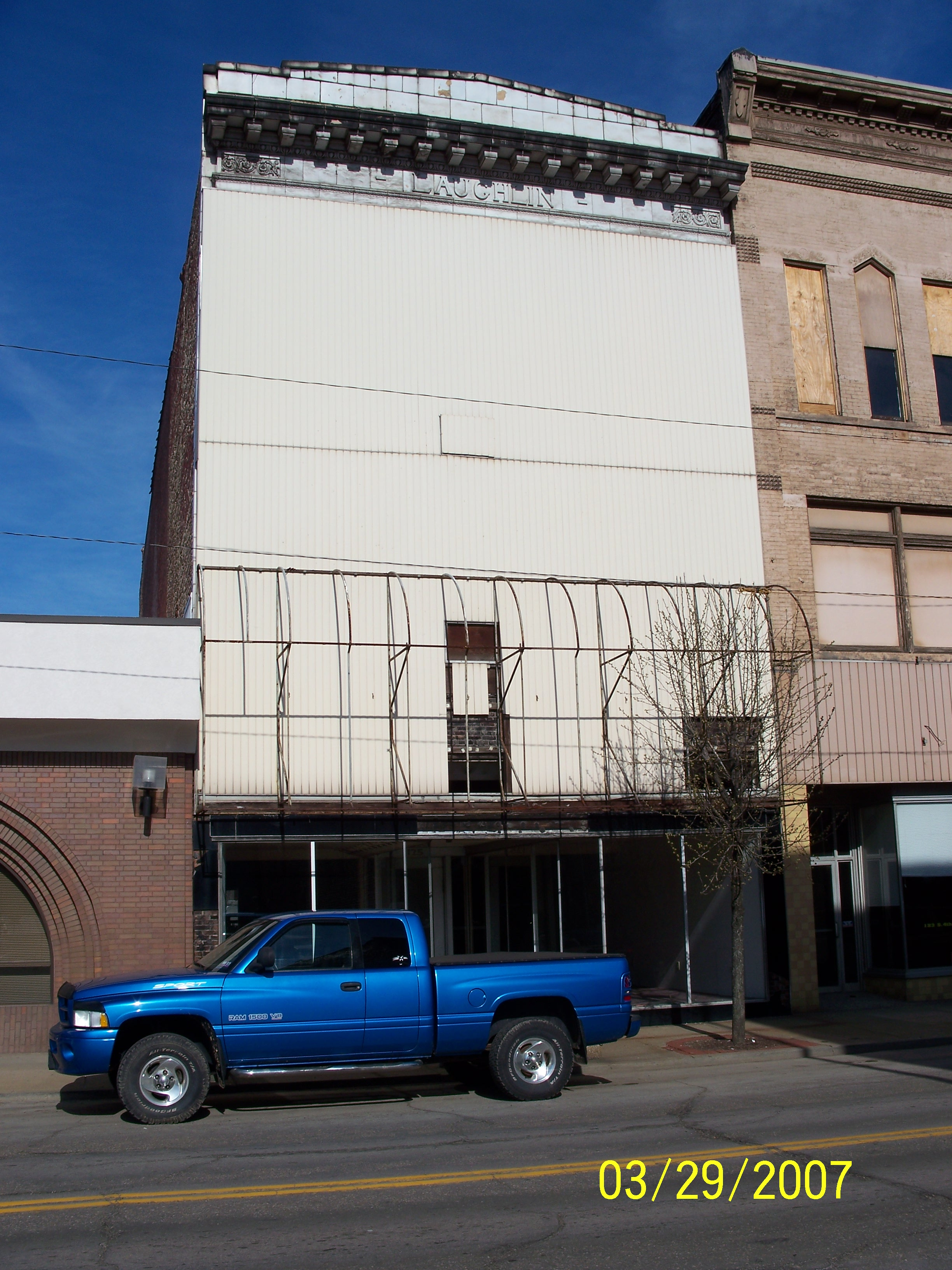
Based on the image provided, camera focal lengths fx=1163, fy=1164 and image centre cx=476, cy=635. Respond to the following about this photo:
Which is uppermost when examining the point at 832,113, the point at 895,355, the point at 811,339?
the point at 832,113

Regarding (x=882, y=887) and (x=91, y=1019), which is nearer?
(x=91, y=1019)

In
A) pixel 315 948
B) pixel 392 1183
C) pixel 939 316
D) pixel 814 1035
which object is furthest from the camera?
pixel 939 316

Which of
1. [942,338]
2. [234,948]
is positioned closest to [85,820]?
[234,948]

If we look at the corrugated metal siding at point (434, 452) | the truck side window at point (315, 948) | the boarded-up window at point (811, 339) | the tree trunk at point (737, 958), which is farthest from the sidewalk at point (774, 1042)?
the boarded-up window at point (811, 339)

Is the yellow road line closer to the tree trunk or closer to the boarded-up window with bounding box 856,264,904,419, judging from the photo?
the tree trunk

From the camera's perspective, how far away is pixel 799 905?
1798 centimetres

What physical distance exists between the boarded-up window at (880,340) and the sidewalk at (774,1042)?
10.1m

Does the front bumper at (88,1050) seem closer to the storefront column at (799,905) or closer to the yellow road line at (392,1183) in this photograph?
the yellow road line at (392,1183)

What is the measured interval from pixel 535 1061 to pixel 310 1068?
84.5 inches

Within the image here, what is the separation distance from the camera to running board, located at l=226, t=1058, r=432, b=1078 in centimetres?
1021

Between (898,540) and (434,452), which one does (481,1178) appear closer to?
(434,452)

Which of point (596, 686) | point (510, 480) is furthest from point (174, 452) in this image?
point (596, 686)

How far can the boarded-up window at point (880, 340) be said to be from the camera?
20.7m

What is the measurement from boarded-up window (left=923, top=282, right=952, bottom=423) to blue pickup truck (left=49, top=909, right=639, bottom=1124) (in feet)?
45.9
